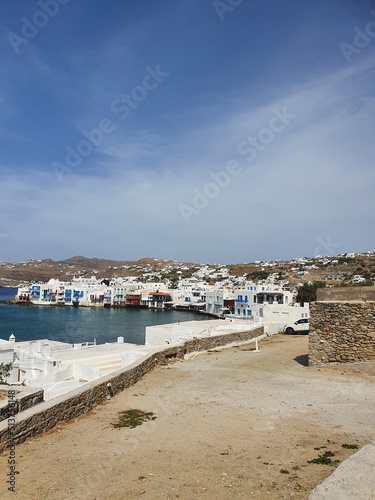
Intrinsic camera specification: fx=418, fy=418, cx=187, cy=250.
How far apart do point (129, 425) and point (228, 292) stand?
82.7m

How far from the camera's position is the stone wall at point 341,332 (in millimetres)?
11461

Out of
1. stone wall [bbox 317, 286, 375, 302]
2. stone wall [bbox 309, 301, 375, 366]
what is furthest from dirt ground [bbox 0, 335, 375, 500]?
stone wall [bbox 317, 286, 375, 302]

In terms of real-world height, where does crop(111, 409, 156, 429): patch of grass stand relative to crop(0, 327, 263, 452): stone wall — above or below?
below

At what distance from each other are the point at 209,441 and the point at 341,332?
691 centimetres

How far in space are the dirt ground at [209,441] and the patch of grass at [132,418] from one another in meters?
0.13

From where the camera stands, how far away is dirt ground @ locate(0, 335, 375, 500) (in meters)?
4.69

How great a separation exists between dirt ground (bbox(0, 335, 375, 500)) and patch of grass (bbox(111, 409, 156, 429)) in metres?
0.13

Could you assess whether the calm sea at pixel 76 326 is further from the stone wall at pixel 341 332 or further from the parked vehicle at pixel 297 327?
the stone wall at pixel 341 332

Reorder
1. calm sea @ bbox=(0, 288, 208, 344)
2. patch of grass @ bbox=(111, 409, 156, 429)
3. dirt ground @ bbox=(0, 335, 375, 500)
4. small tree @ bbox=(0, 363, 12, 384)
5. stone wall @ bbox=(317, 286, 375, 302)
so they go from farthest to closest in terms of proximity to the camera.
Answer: calm sea @ bbox=(0, 288, 208, 344), small tree @ bbox=(0, 363, 12, 384), stone wall @ bbox=(317, 286, 375, 302), patch of grass @ bbox=(111, 409, 156, 429), dirt ground @ bbox=(0, 335, 375, 500)

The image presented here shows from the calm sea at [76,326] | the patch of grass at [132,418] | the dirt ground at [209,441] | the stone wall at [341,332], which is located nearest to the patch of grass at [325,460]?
the dirt ground at [209,441]

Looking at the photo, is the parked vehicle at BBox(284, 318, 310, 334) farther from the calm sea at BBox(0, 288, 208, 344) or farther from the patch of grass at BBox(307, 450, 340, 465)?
the calm sea at BBox(0, 288, 208, 344)

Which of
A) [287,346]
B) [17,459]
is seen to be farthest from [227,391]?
[287,346]

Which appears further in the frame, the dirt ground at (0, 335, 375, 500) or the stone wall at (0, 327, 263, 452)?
the stone wall at (0, 327, 263, 452)

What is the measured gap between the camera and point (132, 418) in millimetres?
7742
